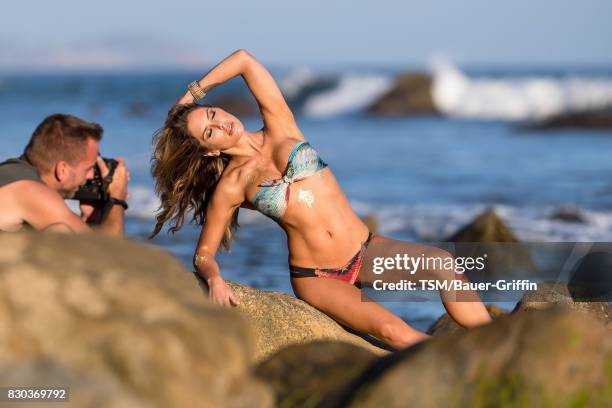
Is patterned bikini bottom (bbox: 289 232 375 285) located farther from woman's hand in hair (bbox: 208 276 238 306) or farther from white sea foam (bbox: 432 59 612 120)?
white sea foam (bbox: 432 59 612 120)

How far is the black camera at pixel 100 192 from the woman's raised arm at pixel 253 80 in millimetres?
624

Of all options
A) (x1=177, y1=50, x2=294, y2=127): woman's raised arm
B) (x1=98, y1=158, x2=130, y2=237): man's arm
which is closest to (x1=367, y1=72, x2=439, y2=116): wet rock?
(x1=177, y1=50, x2=294, y2=127): woman's raised arm

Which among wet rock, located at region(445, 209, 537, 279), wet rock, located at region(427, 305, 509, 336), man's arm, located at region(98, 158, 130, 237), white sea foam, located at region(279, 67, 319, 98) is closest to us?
man's arm, located at region(98, 158, 130, 237)

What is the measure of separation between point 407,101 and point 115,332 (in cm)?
4128

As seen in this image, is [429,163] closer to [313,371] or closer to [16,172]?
[16,172]

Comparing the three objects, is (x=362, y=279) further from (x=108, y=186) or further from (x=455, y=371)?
(x=455, y=371)

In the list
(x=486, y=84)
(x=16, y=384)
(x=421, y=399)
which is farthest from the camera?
(x=486, y=84)

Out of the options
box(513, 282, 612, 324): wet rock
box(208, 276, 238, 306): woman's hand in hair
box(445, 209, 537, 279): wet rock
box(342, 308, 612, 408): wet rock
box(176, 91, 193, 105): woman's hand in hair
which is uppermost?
box(176, 91, 193, 105): woman's hand in hair

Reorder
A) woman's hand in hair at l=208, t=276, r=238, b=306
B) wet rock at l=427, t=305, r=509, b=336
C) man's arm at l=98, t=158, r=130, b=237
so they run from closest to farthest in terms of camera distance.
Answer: woman's hand in hair at l=208, t=276, r=238, b=306, man's arm at l=98, t=158, r=130, b=237, wet rock at l=427, t=305, r=509, b=336

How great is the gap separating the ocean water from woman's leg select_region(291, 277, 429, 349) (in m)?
2.35

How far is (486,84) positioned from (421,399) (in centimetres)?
4753

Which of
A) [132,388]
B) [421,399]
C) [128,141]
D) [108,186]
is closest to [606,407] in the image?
[421,399]

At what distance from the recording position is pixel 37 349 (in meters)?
3.07

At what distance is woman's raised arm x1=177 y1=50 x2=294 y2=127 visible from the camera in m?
6.11
